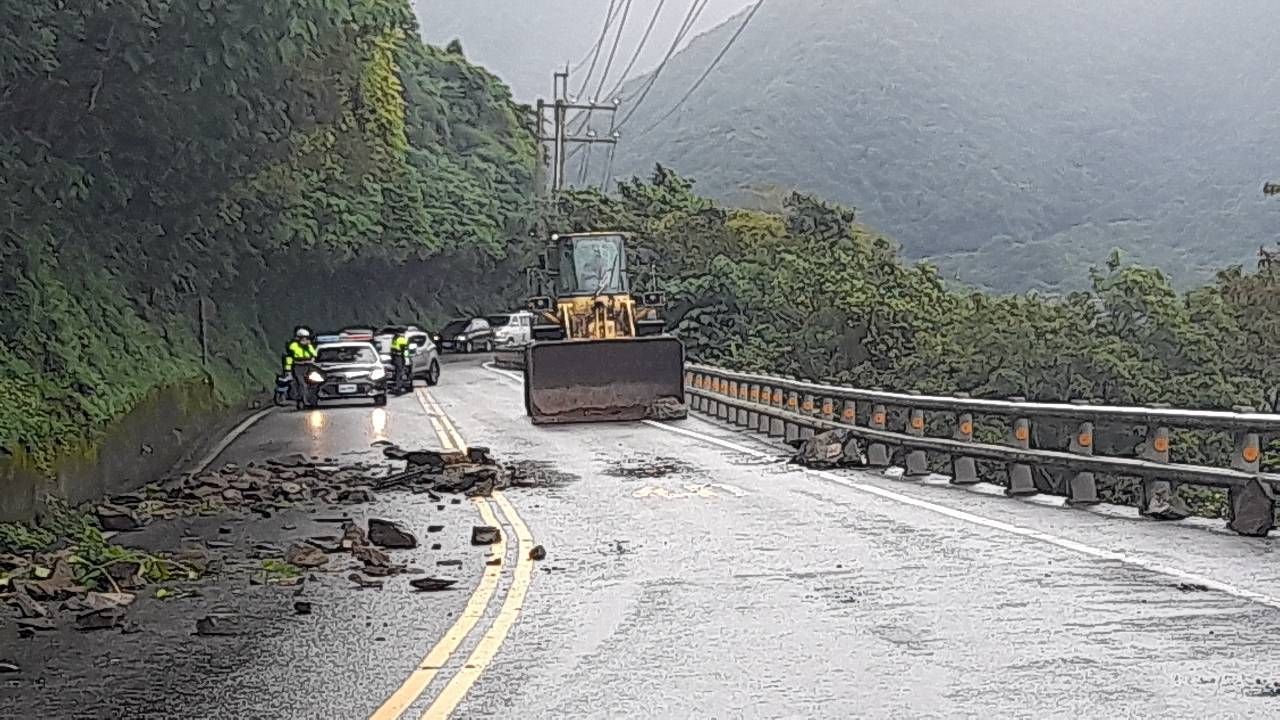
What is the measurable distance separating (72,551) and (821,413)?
1391 cm

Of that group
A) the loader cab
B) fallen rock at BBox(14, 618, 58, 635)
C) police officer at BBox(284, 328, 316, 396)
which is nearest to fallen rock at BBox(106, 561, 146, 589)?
fallen rock at BBox(14, 618, 58, 635)

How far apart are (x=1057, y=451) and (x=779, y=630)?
8.53 metres

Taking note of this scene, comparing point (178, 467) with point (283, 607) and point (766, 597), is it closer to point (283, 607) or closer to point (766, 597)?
point (283, 607)

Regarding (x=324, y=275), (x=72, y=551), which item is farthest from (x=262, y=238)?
(x=72, y=551)

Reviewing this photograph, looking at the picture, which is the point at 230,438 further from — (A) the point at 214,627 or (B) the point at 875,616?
(B) the point at 875,616

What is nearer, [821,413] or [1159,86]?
[821,413]

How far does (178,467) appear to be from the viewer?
25344 mm

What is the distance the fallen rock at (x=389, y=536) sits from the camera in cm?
1502

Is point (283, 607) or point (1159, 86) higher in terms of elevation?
point (1159, 86)

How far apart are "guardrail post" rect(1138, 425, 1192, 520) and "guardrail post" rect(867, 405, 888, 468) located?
21.3 ft

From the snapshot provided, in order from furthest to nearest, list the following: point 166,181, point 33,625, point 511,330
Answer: point 511,330 → point 166,181 → point 33,625

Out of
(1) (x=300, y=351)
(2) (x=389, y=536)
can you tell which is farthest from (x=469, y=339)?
(2) (x=389, y=536)

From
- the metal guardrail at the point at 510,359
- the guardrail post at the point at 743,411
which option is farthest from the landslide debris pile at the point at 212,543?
the metal guardrail at the point at 510,359

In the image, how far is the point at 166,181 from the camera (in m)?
29.8
